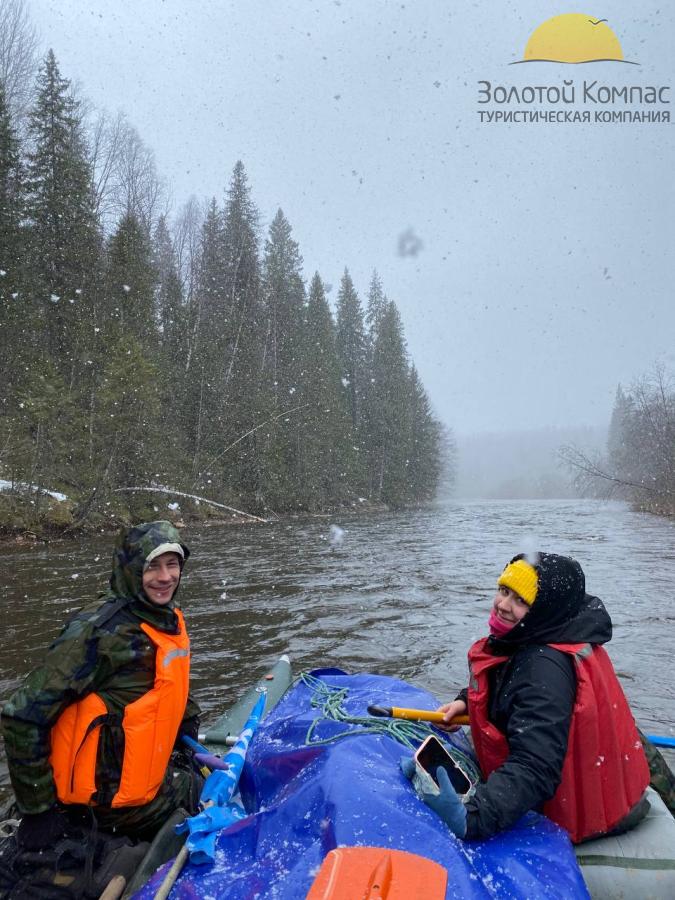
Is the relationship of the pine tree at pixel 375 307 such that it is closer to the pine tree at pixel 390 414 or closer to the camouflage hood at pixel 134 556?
the pine tree at pixel 390 414

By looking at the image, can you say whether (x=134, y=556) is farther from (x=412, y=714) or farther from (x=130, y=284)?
(x=130, y=284)

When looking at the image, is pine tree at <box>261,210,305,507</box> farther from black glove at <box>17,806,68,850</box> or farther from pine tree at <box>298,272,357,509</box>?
black glove at <box>17,806,68,850</box>

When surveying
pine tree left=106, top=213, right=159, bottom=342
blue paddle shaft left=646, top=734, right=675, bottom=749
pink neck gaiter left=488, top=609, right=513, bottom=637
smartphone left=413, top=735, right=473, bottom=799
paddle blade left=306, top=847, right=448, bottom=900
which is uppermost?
pine tree left=106, top=213, right=159, bottom=342

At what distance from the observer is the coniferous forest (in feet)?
48.7

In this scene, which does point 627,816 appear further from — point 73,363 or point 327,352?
point 327,352

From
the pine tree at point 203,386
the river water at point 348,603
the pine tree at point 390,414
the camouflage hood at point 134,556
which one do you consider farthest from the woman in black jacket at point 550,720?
the pine tree at point 390,414

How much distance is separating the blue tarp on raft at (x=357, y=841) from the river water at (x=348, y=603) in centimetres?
228

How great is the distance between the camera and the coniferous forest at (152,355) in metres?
14.9

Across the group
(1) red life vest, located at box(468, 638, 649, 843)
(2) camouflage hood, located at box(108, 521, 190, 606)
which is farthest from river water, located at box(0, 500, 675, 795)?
(1) red life vest, located at box(468, 638, 649, 843)

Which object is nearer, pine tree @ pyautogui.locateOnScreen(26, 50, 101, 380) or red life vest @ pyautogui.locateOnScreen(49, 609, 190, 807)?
red life vest @ pyautogui.locateOnScreen(49, 609, 190, 807)

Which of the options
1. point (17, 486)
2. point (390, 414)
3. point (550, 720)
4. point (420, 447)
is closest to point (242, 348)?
point (390, 414)

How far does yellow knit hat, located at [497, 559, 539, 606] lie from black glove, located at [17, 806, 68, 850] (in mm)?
1812

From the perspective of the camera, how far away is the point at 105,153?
28969 millimetres

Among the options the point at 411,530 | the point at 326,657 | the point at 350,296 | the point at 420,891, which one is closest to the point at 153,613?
the point at 420,891
